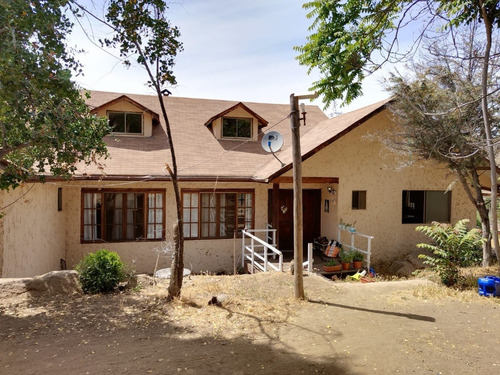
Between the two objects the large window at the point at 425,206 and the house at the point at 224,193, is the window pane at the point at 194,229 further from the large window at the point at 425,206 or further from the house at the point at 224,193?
the large window at the point at 425,206

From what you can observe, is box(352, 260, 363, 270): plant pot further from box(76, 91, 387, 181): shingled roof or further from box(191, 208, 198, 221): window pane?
box(191, 208, 198, 221): window pane

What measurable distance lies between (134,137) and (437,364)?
11.8m

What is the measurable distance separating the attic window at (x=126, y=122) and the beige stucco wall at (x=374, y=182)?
6349mm

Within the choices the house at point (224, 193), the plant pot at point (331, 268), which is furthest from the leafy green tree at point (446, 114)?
the plant pot at point (331, 268)

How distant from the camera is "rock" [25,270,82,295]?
289 inches

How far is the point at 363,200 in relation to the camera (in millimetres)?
12891

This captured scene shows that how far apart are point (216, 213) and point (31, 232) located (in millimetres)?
5462

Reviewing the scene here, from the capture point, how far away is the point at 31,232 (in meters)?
8.93

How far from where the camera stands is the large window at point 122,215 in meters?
11.6

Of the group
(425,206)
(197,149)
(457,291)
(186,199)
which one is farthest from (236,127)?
(457,291)

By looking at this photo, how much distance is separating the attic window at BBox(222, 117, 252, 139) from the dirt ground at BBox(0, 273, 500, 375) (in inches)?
307

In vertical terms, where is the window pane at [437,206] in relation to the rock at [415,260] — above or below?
above

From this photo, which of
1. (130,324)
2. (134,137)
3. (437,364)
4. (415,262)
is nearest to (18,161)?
(130,324)

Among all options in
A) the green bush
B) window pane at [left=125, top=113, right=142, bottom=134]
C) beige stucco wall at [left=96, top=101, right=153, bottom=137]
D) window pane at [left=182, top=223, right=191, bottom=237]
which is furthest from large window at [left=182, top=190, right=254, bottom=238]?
the green bush
